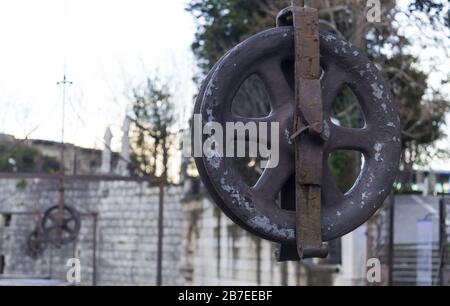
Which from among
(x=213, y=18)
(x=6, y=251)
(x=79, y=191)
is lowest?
(x=6, y=251)

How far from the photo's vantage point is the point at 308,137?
11.5 ft

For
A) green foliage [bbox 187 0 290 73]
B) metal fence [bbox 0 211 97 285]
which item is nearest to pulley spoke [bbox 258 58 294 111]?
green foliage [bbox 187 0 290 73]

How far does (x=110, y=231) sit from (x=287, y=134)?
74.0 ft

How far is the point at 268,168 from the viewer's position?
11.9 ft

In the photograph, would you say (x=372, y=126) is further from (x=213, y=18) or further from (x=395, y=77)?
(x=213, y=18)

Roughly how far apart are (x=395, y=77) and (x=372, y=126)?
959 centimetres

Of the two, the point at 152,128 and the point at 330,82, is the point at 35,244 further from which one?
the point at 330,82

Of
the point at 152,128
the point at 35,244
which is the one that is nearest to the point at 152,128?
the point at 152,128

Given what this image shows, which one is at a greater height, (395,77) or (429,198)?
(395,77)

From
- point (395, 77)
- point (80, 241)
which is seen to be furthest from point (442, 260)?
point (80, 241)

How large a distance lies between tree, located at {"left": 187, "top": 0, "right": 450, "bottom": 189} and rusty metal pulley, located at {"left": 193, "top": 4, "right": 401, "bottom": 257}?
4.85 metres

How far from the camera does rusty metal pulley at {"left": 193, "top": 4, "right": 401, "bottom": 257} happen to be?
3434mm

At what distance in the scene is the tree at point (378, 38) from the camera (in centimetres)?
1135

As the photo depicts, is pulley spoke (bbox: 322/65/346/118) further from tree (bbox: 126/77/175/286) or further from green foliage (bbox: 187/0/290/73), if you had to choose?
tree (bbox: 126/77/175/286)
